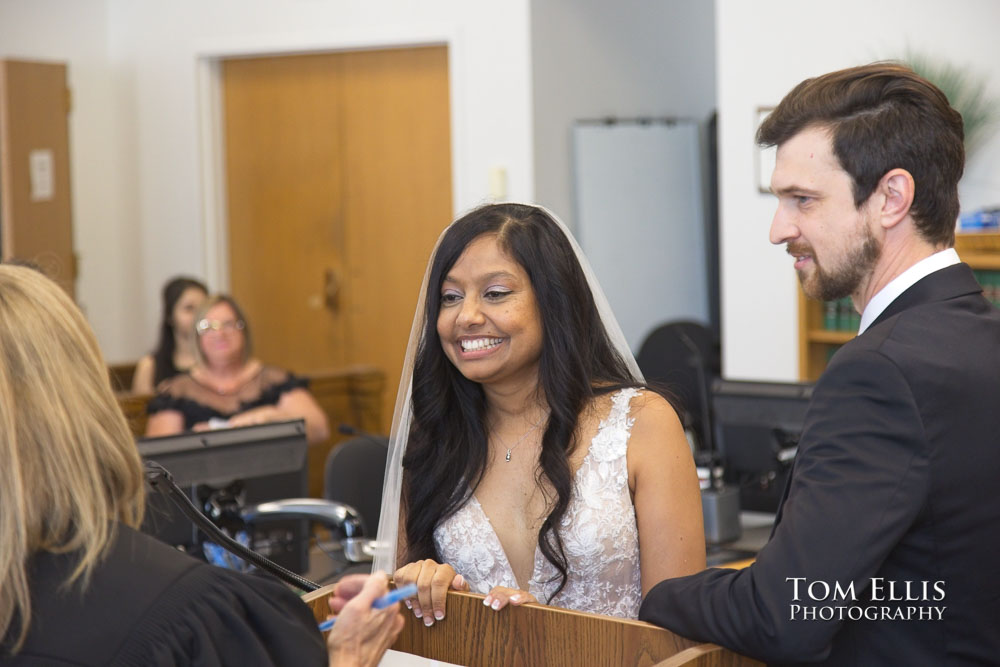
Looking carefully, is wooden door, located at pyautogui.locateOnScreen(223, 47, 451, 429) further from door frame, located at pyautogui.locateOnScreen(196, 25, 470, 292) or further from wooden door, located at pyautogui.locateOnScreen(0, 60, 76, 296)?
wooden door, located at pyautogui.locateOnScreen(0, 60, 76, 296)

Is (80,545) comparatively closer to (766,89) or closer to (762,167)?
(762,167)

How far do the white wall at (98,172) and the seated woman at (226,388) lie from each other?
2.74 metres

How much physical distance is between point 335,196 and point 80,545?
553 centimetres

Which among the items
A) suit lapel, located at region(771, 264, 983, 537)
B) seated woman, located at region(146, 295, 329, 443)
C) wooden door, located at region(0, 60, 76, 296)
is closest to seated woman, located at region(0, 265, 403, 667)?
suit lapel, located at region(771, 264, 983, 537)

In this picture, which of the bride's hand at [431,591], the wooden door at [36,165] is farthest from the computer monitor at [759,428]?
the wooden door at [36,165]

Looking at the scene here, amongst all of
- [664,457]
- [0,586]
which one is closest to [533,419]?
[664,457]

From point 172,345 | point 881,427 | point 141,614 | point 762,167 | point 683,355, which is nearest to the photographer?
point 141,614

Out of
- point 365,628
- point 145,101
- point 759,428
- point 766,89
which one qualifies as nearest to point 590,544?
point 365,628

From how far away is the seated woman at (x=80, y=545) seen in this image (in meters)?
1.27

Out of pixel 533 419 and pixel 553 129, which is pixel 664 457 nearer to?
pixel 533 419

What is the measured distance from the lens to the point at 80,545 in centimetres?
130

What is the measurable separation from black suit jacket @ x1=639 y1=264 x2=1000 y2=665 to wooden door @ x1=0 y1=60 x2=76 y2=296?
5362mm

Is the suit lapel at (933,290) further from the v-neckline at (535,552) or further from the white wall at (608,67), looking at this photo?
the white wall at (608,67)

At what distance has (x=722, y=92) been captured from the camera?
5.61 metres
